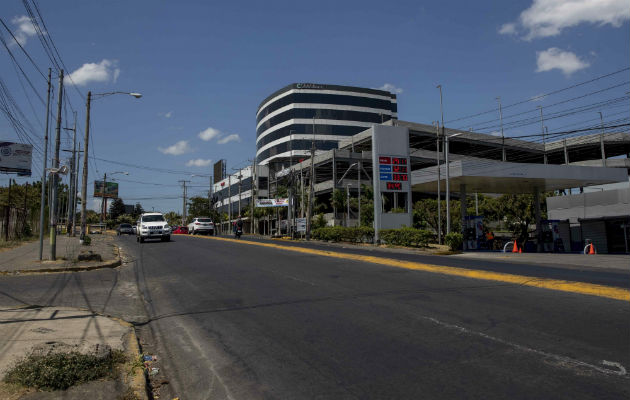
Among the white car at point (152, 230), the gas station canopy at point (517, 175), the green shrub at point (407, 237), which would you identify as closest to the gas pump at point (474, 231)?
the gas station canopy at point (517, 175)

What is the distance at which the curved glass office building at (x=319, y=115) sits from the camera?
94438mm

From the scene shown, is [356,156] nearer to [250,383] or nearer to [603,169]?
[603,169]

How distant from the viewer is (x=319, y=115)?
95.1m

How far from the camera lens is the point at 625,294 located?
973 centimetres

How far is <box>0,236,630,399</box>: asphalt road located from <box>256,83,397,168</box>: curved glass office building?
267 ft

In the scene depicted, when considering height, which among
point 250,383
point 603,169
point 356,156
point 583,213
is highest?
point 356,156

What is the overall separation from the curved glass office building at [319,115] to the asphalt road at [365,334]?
267 feet

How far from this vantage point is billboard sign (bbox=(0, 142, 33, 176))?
41.6 m

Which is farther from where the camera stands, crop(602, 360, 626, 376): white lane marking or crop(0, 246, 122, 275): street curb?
crop(0, 246, 122, 275): street curb

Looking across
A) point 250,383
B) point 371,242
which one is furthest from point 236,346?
point 371,242

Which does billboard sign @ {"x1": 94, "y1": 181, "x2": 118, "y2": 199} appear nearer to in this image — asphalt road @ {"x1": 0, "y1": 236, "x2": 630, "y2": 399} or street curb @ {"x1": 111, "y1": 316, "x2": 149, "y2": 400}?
asphalt road @ {"x1": 0, "y1": 236, "x2": 630, "y2": 399}

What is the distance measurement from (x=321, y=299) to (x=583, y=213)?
36962 mm

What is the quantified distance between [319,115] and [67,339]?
298ft

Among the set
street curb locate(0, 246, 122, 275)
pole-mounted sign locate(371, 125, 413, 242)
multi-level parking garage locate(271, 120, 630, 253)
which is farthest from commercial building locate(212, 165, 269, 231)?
street curb locate(0, 246, 122, 275)
